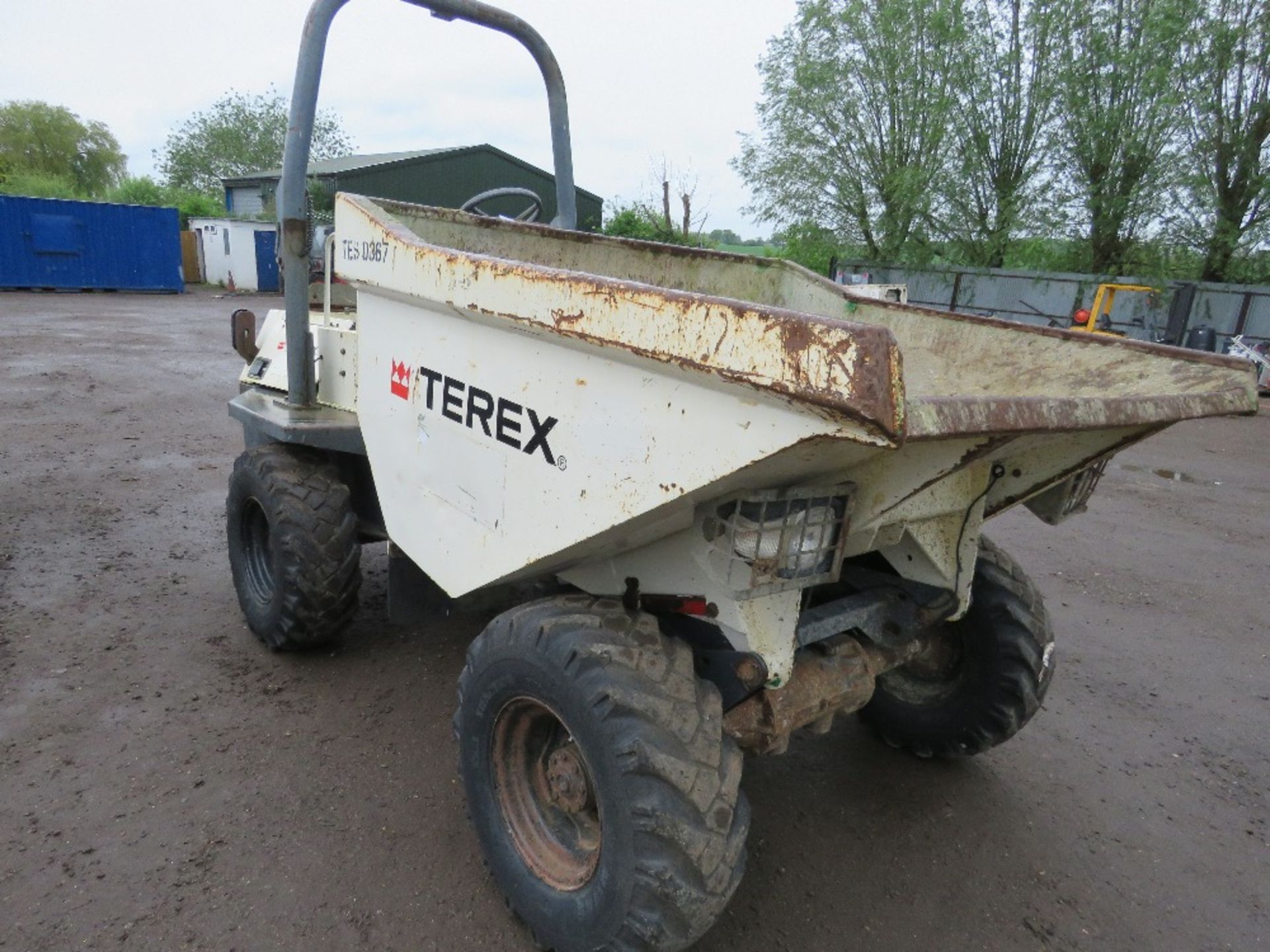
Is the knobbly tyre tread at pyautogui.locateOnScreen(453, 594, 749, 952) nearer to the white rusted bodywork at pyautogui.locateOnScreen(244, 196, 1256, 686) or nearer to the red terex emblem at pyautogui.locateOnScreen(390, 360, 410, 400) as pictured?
the white rusted bodywork at pyautogui.locateOnScreen(244, 196, 1256, 686)

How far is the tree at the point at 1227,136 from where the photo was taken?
52.4 ft

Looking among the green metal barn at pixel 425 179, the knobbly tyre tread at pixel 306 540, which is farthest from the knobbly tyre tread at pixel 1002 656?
the green metal barn at pixel 425 179

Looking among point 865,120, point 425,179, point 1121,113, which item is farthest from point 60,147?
point 1121,113

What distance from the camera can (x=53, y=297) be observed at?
19203 mm

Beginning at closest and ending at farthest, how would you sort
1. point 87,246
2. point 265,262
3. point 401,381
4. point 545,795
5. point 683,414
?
point 683,414
point 545,795
point 401,381
point 87,246
point 265,262

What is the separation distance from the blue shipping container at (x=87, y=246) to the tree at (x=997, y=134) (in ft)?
62.8

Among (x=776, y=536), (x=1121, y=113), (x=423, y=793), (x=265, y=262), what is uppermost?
(x=1121, y=113)

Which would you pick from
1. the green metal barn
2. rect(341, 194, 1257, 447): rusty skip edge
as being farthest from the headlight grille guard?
the green metal barn

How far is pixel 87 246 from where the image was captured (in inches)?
798

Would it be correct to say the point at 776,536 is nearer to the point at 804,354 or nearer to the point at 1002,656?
the point at 804,354

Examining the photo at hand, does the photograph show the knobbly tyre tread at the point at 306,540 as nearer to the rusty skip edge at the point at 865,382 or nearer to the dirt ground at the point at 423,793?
the dirt ground at the point at 423,793

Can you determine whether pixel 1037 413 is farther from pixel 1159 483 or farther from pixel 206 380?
pixel 206 380

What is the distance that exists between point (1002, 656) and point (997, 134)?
2048 centimetres

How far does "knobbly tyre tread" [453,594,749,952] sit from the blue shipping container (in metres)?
22.4
